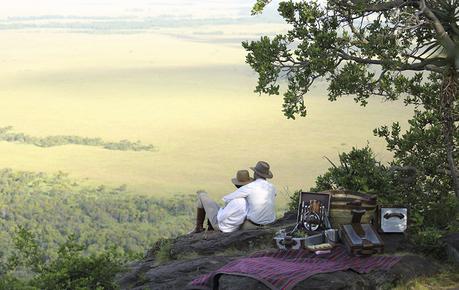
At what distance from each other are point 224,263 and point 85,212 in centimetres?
6793

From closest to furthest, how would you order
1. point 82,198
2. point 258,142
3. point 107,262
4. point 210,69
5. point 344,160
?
1. point 107,262
2. point 344,160
3. point 82,198
4. point 258,142
5. point 210,69

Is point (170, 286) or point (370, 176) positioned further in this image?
point (370, 176)

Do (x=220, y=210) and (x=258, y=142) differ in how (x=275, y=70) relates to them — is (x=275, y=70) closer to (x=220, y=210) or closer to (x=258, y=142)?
(x=220, y=210)

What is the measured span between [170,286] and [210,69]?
16684 centimetres

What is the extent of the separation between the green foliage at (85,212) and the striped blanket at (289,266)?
4183 cm

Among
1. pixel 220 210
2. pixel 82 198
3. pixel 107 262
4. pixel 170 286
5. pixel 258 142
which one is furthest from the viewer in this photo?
pixel 258 142

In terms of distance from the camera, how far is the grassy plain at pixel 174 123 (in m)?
90.4

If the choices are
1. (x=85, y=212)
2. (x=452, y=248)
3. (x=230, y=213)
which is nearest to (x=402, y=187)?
(x=452, y=248)

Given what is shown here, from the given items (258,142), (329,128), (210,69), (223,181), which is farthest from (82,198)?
(210,69)

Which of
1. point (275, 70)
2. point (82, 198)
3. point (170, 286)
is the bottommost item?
point (82, 198)

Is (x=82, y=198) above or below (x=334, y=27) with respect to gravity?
below

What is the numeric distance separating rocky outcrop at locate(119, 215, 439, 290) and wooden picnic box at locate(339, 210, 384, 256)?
Result: 0.26 m

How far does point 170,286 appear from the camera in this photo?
6770 millimetres

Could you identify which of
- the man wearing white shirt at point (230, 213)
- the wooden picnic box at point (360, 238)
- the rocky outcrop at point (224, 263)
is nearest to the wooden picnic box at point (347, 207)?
the wooden picnic box at point (360, 238)
